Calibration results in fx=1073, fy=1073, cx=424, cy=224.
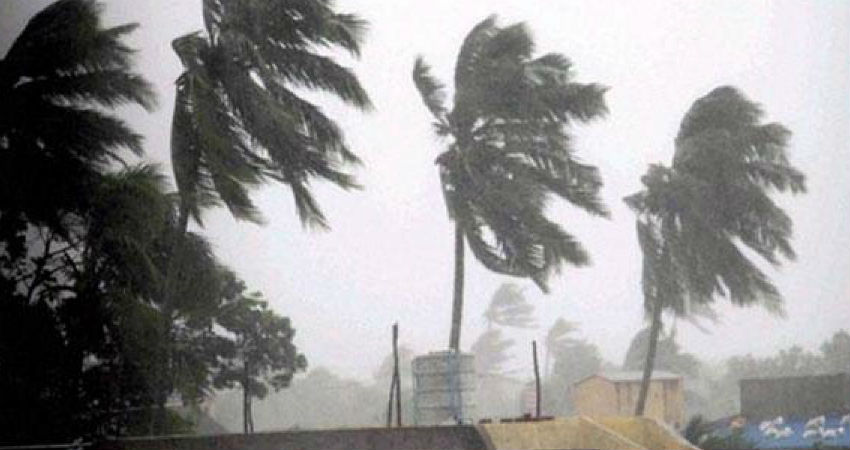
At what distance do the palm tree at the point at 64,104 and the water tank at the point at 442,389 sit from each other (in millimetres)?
1684

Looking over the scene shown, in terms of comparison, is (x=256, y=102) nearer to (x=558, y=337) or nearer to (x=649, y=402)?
(x=558, y=337)

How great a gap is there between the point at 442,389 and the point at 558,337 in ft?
1.79

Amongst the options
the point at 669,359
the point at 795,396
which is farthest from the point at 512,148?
the point at 795,396

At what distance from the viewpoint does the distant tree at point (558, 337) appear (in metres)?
4.55

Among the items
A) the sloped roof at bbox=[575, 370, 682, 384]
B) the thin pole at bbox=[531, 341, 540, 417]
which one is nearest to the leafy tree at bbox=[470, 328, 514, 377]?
the thin pole at bbox=[531, 341, 540, 417]

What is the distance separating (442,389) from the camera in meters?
4.62

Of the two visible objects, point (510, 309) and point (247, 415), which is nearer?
point (510, 309)

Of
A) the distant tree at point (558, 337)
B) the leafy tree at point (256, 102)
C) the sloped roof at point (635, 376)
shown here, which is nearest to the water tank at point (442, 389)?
the distant tree at point (558, 337)

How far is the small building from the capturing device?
14.8ft

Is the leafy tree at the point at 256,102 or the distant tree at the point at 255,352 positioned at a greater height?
the leafy tree at the point at 256,102

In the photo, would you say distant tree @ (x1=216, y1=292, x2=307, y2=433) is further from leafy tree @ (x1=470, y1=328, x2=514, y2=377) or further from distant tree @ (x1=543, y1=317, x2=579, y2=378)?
distant tree @ (x1=543, y1=317, x2=579, y2=378)

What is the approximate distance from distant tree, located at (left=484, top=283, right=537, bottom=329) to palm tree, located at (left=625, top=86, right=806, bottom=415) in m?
0.51

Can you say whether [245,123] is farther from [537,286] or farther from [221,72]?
[537,286]

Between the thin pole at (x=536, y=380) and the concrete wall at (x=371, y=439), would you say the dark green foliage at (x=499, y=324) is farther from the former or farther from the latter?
the concrete wall at (x=371, y=439)
